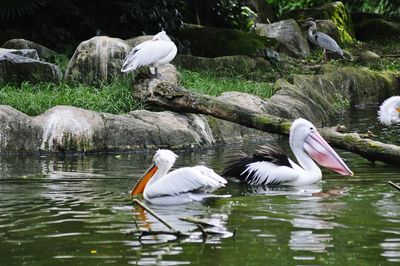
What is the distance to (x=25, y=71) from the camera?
48.7ft

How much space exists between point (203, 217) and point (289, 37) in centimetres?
1632

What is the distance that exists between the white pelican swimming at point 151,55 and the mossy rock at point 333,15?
14627mm

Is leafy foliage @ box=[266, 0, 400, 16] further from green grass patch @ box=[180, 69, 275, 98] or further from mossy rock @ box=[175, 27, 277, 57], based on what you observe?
green grass patch @ box=[180, 69, 275, 98]

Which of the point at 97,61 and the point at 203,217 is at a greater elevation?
the point at 97,61

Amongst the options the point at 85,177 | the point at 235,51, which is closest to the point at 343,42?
the point at 235,51

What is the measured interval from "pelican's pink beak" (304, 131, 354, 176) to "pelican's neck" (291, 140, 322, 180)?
60 mm

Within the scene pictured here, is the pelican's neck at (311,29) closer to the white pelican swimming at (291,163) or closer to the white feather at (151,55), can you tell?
the white feather at (151,55)

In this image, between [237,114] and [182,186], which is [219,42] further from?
[182,186]

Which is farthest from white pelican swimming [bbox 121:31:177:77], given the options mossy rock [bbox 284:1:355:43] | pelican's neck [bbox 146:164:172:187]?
mossy rock [bbox 284:1:355:43]

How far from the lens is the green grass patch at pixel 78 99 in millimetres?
12594

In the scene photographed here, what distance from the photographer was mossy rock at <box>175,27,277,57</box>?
2019 cm

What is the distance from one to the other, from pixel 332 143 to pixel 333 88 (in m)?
7.54

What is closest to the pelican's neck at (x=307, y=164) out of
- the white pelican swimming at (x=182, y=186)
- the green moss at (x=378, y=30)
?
the white pelican swimming at (x=182, y=186)

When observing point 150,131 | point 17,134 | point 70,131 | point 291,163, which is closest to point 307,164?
point 291,163
